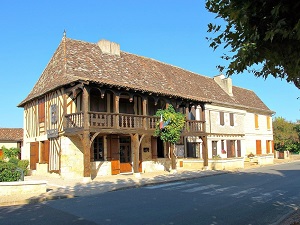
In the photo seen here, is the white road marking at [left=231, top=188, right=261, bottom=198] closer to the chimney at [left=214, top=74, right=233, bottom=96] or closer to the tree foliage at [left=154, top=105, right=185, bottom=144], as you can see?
the tree foliage at [left=154, top=105, right=185, bottom=144]

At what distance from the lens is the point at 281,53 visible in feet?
13.4

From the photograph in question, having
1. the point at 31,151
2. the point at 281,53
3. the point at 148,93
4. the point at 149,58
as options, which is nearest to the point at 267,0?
the point at 281,53

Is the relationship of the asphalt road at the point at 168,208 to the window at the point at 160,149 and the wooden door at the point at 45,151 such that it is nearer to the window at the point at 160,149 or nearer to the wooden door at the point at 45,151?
the wooden door at the point at 45,151

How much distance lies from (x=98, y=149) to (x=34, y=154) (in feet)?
15.7

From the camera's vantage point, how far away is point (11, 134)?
31266 mm

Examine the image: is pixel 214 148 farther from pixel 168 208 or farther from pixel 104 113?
pixel 168 208

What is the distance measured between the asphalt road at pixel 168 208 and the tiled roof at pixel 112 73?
276 inches

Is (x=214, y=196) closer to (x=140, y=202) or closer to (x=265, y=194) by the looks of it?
(x=265, y=194)

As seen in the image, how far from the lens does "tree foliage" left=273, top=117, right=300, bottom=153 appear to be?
36.1 m

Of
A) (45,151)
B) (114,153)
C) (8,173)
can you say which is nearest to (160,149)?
(114,153)

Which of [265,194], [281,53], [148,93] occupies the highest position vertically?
[148,93]

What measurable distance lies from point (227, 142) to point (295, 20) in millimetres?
24990

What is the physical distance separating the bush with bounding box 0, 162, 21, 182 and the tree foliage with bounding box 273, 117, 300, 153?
31450 millimetres

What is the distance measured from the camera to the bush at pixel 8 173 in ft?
38.4
